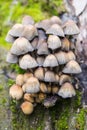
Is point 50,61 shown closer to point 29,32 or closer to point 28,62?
point 28,62

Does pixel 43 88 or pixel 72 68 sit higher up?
pixel 72 68

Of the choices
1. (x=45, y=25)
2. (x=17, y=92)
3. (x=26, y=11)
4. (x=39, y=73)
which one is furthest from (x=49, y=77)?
(x=26, y=11)

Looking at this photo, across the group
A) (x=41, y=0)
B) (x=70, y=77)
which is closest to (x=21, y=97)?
(x=70, y=77)

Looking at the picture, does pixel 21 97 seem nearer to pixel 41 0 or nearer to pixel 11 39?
pixel 11 39

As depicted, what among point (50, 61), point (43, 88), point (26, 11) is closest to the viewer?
point (50, 61)

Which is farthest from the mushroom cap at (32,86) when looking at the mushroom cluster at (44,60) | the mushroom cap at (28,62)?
the mushroom cap at (28,62)

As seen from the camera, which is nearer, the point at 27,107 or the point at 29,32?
the point at 29,32

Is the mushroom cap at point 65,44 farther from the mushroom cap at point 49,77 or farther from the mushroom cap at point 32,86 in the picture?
the mushroom cap at point 32,86
